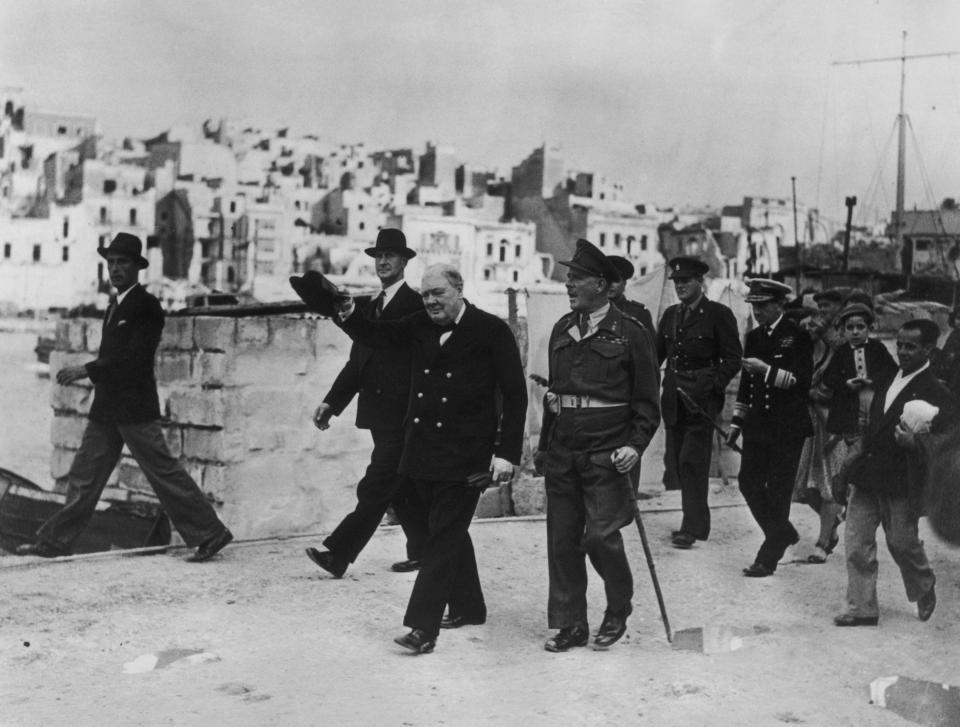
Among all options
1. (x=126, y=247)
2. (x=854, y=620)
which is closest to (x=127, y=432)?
(x=126, y=247)

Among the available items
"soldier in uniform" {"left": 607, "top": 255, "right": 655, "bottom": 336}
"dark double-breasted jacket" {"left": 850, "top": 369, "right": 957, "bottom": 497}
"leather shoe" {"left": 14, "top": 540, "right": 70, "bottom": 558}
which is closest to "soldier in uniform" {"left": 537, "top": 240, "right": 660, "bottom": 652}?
"dark double-breasted jacket" {"left": 850, "top": 369, "right": 957, "bottom": 497}

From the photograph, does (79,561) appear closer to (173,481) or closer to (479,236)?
(173,481)

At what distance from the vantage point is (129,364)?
254 inches

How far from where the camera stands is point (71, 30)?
324 inches

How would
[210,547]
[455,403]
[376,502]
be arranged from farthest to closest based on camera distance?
[210,547] → [376,502] → [455,403]

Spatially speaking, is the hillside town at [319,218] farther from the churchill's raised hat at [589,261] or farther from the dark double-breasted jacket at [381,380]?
the dark double-breasted jacket at [381,380]

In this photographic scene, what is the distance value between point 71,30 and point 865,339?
5.87 metres

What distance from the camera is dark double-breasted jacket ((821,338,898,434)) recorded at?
21.2 feet

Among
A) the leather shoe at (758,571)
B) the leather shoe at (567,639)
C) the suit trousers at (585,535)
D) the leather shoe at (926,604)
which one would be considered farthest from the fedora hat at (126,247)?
the leather shoe at (926,604)

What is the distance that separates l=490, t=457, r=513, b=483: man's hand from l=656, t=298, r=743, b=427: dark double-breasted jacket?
2.24m

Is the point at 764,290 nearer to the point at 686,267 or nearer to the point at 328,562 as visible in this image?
the point at 686,267

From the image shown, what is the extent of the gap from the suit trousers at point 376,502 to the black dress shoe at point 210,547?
2.47 feet

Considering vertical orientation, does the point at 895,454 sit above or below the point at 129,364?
below

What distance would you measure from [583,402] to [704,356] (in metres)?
2.39
